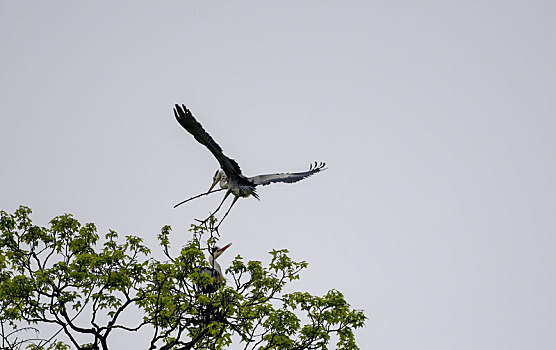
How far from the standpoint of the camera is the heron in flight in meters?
11.5

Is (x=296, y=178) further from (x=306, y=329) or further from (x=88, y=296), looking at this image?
(x=88, y=296)

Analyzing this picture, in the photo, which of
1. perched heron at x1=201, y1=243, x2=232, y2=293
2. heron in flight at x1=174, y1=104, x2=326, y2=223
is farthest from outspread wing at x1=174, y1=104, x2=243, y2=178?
perched heron at x1=201, y1=243, x2=232, y2=293

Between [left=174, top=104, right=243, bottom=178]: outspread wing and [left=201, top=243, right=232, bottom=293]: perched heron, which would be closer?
[left=174, top=104, right=243, bottom=178]: outspread wing

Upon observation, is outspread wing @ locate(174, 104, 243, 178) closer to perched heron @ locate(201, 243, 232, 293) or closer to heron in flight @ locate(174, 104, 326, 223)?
heron in flight @ locate(174, 104, 326, 223)

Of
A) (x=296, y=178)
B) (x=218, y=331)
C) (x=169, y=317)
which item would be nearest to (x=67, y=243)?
(x=169, y=317)

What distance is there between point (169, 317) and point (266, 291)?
5.86 feet

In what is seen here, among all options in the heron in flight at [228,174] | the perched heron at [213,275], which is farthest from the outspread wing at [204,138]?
the perched heron at [213,275]

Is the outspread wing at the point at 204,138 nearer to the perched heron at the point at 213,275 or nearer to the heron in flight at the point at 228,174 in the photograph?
the heron in flight at the point at 228,174

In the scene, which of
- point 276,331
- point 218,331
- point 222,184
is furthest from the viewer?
point 222,184

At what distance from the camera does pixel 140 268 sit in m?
11.9

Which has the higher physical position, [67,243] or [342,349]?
[67,243]

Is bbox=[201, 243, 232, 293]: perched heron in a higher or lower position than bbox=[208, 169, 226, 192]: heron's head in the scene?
lower

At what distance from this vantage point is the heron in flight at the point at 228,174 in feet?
37.8

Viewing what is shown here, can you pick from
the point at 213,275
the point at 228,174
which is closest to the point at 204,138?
the point at 228,174
